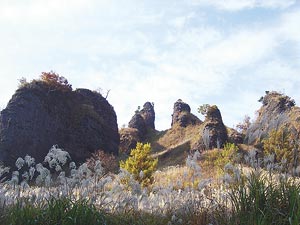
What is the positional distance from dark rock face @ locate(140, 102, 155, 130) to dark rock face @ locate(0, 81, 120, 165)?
63.0 ft

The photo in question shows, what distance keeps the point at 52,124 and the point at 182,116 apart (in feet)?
69.5

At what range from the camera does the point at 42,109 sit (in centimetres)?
2602

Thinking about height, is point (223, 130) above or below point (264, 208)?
above

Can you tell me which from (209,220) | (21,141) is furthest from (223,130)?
(209,220)

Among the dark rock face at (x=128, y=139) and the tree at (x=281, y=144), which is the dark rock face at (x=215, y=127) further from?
the tree at (x=281, y=144)

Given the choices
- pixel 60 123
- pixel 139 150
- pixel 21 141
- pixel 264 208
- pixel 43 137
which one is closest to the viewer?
pixel 264 208

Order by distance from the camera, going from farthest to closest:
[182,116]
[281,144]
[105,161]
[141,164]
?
A: [182,116], [105,161], [141,164], [281,144]

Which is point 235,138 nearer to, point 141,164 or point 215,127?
point 215,127

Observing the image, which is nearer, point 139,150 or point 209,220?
point 209,220

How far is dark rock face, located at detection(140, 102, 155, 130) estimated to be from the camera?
52128 millimetres

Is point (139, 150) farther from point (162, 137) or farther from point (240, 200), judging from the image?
point (162, 137)

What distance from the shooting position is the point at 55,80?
28781mm

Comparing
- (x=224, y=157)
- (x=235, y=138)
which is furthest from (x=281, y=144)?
(x=235, y=138)

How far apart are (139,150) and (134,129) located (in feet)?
86.5
